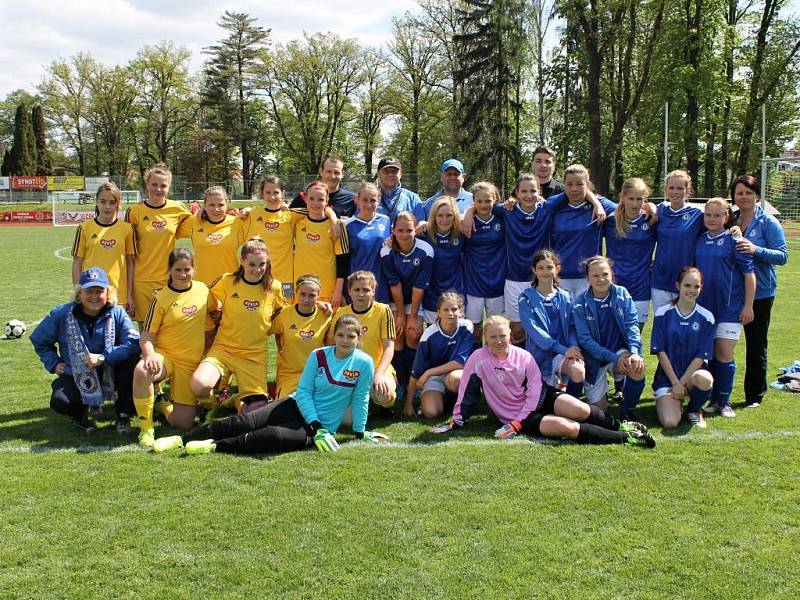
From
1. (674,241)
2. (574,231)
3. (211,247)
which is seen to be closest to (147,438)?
(211,247)

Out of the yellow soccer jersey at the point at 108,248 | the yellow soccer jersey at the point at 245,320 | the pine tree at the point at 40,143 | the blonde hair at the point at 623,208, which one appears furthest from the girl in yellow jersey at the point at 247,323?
the pine tree at the point at 40,143

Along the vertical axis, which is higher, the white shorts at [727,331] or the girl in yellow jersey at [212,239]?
the girl in yellow jersey at [212,239]

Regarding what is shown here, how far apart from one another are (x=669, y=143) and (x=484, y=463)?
2727 cm

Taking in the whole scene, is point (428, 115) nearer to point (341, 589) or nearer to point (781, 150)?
point (781, 150)

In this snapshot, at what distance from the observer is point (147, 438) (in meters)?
4.34

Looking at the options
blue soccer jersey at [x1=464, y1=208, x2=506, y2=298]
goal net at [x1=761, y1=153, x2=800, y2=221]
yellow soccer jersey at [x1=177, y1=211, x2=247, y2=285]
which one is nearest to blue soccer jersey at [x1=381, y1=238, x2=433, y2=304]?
blue soccer jersey at [x1=464, y1=208, x2=506, y2=298]

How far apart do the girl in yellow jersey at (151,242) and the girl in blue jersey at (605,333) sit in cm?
354

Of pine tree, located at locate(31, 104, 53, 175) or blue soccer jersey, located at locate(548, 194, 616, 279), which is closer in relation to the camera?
blue soccer jersey, located at locate(548, 194, 616, 279)

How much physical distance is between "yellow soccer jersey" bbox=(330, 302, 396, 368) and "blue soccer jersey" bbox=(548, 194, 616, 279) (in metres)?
1.64

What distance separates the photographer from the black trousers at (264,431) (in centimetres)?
414

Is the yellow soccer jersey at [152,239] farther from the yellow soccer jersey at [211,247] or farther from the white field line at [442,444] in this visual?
the white field line at [442,444]

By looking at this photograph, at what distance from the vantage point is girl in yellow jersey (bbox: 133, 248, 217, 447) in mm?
4754

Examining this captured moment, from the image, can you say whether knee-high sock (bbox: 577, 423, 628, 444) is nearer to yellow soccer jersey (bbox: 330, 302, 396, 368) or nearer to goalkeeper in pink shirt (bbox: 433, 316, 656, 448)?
goalkeeper in pink shirt (bbox: 433, 316, 656, 448)

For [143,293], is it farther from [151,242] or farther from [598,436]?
[598,436]
